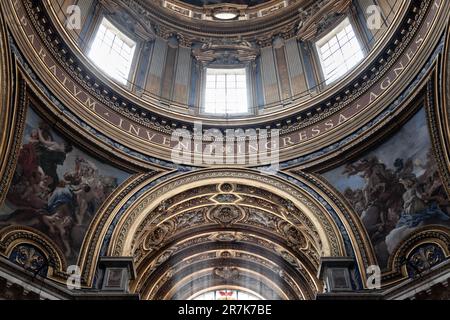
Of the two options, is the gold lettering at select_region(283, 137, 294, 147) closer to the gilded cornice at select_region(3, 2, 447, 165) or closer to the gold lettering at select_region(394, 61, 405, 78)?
the gilded cornice at select_region(3, 2, 447, 165)

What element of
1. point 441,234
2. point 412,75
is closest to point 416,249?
point 441,234

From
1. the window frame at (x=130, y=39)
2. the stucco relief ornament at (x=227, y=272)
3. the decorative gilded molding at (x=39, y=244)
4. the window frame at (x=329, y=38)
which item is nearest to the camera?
the decorative gilded molding at (x=39, y=244)

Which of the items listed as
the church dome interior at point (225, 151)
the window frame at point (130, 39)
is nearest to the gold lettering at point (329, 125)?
the church dome interior at point (225, 151)

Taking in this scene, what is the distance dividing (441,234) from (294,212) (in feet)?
14.4

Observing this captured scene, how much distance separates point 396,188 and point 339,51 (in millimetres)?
6445

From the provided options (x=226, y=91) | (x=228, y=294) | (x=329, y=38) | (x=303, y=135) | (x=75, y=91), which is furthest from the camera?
(x=228, y=294)

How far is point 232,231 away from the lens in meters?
17.8

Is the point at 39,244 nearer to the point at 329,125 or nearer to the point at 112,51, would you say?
the point at 112,51

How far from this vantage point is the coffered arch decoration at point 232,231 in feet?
45.8

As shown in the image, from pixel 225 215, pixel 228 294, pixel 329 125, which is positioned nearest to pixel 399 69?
pixel 329 125

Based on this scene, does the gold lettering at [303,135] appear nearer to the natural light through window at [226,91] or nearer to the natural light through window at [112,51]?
the natural light through window at [226,91]

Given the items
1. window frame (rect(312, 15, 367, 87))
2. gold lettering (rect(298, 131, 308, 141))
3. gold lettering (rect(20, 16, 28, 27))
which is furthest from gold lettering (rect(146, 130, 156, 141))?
window frame (rect(312, 15, 367, 87))

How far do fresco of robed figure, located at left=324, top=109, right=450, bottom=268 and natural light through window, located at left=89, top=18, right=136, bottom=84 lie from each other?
824 centimetres

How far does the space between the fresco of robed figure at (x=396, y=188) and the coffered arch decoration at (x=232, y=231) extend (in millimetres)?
456
